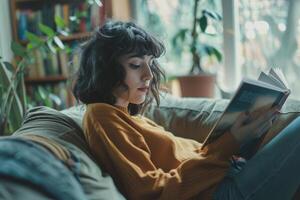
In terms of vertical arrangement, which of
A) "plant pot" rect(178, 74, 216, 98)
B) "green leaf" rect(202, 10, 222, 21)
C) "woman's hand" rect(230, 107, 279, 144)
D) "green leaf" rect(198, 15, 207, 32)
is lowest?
"plant pot" rect(178, 74, 216, 98)

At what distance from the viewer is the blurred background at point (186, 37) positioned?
224cm

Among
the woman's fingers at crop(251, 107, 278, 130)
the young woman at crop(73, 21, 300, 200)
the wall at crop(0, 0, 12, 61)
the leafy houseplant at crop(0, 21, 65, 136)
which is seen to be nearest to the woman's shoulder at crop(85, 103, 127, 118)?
the young woman at crop(73, 21, 300, 200)

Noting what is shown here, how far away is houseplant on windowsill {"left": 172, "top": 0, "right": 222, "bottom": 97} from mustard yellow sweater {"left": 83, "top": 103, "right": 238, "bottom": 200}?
992 mm

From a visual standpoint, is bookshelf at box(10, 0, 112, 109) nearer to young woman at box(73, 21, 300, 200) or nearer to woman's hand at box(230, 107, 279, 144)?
young woman at box(73, 21, 300, 200)

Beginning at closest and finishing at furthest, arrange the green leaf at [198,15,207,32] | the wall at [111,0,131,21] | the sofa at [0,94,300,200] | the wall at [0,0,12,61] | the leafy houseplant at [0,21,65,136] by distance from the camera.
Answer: the sofa at [0,94,300,200]
the leafy houseplant at [0,21,65,136]
the green leaf at [198,15,207,32]
the wall at [111,0,131,21]
the wall at [0,0,12,61]

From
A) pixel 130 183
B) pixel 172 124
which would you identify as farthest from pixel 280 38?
pixel 130 183

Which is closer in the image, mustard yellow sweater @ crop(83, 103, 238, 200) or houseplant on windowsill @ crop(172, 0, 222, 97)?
mustard yellow sweater @ crop(83, 103, 238, 200)

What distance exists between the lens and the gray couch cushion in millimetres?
1064

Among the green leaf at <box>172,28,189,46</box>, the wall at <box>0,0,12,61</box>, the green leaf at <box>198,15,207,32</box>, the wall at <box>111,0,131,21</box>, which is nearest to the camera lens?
the green leaf at <box>198,15,207,32</box>

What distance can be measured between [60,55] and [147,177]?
177 centimetres

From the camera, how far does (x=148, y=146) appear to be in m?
1.34

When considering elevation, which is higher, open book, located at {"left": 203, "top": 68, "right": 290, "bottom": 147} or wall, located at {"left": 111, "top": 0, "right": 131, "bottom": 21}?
wall, located at {"left": 111, "top": 0, "right": 131, "bottom": 21}

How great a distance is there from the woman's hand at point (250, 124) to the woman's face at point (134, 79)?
31 centimetres

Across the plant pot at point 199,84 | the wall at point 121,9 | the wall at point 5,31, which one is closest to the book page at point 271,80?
the plant pot at point 199,84
